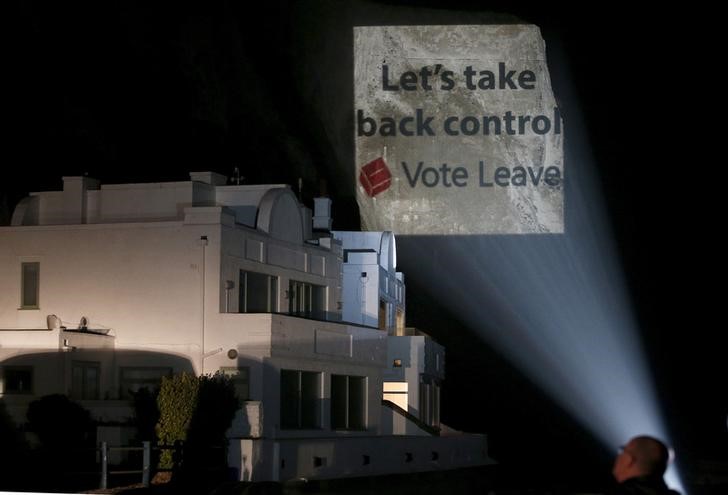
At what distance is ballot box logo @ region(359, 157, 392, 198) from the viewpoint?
35.3 meters

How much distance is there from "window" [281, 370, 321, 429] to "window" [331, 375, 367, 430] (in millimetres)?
840

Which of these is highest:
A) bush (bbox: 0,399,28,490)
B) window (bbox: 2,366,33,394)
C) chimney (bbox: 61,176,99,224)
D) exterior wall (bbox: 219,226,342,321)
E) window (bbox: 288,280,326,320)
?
chimney (bbox: 61,176,99,224)

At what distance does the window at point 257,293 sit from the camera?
24.2 m

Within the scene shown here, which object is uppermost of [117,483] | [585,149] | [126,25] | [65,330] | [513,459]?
[126,25]

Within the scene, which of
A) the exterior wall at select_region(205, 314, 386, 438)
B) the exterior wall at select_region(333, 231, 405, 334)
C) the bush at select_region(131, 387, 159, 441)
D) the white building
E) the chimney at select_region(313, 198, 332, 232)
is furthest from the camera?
the chimney at select_region(313, 198, 332, 232)

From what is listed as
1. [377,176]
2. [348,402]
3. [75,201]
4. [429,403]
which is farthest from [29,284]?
[377,176]

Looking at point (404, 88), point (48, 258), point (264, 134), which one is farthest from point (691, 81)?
point (48, 258)

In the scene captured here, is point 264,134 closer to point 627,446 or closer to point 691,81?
point 691,81

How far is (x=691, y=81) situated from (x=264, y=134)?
58.0ft

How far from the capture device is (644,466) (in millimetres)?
4406

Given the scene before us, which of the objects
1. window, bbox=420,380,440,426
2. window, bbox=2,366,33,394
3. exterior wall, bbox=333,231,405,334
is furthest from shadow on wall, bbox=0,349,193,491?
window, bbox=420,380,440,426

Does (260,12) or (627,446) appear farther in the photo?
(260,12)

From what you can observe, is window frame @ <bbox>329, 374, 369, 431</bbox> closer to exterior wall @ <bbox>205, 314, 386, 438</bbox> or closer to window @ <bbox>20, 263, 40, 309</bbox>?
exterior wall @ <bbox>205, 314, 386, 438</bbox>

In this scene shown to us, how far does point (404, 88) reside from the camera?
3603cm
